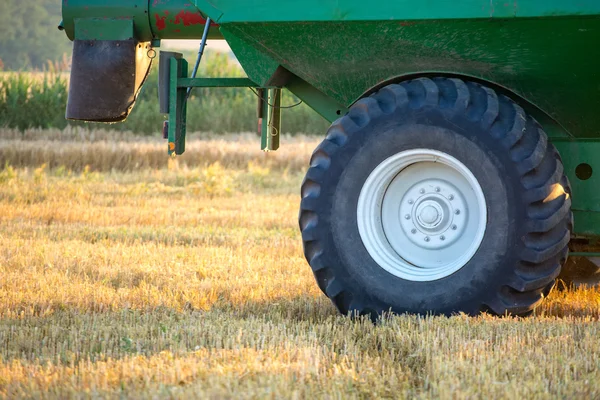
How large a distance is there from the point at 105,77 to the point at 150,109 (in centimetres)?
1593

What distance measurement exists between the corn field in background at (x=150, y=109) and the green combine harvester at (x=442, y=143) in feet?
50.8

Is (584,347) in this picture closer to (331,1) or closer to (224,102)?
(331,1)

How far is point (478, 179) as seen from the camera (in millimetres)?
4961

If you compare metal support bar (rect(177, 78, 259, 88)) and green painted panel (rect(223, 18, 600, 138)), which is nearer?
green painted panel (rect(223, 18, 600, 138))

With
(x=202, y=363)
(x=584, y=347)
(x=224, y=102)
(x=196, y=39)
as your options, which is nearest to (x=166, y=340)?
(x=202, y=363)

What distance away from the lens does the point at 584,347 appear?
4441 mm

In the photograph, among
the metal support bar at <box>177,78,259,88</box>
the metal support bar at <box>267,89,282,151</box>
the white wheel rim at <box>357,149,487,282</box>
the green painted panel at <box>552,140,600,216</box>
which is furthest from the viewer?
the metal support bar at <box>267,89,282,151</box>

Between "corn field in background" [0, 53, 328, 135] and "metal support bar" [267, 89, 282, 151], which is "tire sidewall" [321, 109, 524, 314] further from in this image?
"corn field in background" [0, 53, 328, 135]

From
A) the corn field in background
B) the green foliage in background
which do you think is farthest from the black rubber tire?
the green foliage in background

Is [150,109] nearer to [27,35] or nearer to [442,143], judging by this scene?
[442,143]

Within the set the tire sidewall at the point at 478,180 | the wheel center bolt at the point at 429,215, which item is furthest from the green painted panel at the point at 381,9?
the wheel center bolt at the point at 429,215

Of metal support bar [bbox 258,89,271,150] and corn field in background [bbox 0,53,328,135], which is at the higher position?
corn field in background [bbox 0,53,328,135]

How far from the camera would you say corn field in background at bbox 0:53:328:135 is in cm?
2139

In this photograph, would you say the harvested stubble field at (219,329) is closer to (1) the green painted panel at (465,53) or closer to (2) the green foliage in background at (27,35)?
(1) the green painted panel at (465,53)
